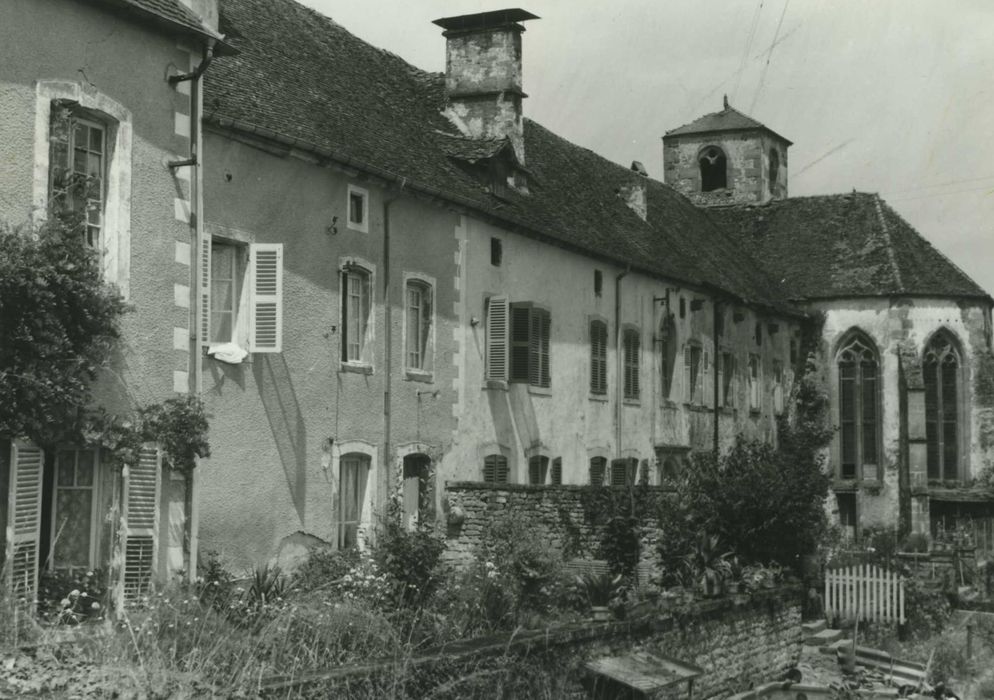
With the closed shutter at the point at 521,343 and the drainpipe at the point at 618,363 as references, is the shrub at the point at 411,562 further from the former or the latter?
the drainpipe at the point at 618,363

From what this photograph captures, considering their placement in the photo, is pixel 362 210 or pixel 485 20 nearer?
pixel 362 210

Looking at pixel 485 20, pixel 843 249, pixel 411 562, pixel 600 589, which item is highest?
pixel 485 20

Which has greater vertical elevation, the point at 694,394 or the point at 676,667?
the point at 694,394

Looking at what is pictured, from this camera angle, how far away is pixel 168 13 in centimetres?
1421

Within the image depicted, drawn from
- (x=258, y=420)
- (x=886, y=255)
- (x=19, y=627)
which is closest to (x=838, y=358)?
(x=886, y=255)

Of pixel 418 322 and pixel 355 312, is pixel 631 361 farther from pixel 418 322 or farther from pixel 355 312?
pixel 355 312

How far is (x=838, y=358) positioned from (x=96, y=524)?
3094 cm

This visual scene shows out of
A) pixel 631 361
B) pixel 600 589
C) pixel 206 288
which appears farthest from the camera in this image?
pixel 631 361

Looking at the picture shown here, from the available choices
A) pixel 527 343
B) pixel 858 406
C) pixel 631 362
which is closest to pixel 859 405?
pixel 858 406

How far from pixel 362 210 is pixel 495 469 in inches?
227

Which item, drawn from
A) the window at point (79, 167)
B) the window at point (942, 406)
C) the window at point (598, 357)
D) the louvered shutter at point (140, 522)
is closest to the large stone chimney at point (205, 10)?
the window at point (79, 167)

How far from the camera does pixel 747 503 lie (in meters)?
22.0

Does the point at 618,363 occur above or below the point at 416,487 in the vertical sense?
above

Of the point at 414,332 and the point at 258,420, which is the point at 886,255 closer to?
the point at 414,332
